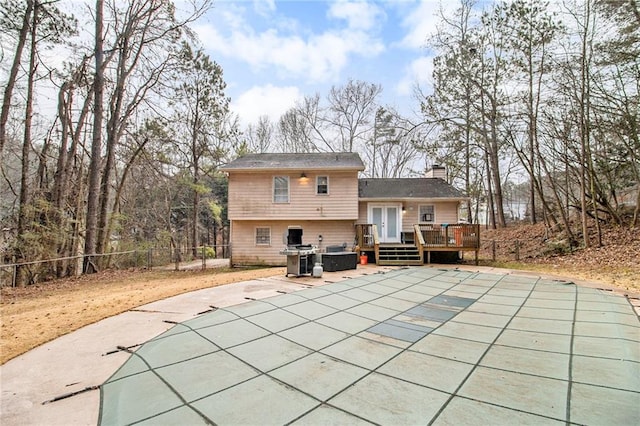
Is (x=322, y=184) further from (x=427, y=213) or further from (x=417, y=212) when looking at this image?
(x=427, y=213)

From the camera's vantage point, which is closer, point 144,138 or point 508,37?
point 508,37

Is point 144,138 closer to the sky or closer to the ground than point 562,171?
closer to the sky

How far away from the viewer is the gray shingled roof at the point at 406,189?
500 inches

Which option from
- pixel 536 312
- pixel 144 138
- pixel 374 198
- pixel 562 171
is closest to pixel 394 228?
pixel 374 198

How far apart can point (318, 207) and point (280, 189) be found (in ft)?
6.26

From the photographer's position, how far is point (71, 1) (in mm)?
10008

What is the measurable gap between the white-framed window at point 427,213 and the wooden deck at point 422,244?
1.27 meters

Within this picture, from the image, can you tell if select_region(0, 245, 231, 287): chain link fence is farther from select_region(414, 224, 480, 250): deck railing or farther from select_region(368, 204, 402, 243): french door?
select_region(414, 224, 480, 250): deck railing

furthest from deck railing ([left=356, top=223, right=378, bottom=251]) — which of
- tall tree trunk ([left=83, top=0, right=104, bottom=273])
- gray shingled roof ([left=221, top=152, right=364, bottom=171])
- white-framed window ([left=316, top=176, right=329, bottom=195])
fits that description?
tall tree trunk ([left=83, top=0, right=104, bottom=273])

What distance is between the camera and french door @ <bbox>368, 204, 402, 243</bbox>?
1261 cm

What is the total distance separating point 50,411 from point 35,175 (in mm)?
12539

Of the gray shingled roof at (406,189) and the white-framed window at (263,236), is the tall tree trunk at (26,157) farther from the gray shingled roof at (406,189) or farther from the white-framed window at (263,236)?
the gray shingled roof at (406,189)

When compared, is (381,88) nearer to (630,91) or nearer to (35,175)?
(630,91)

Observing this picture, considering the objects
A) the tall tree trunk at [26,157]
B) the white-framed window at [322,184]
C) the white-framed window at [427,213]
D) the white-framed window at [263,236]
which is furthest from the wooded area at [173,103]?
the white-framed window at [263,236]
